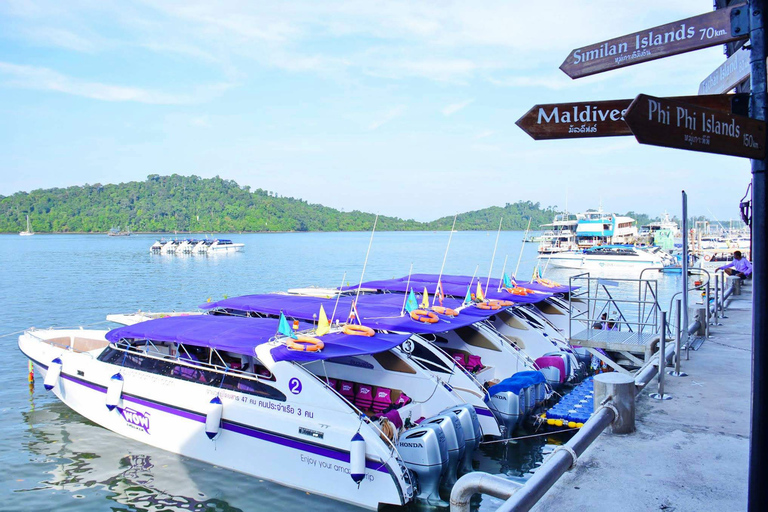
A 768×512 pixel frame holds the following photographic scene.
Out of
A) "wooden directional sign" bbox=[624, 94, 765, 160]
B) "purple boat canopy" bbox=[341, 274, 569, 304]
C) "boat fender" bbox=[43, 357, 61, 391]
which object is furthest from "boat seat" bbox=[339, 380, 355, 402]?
"wooden directional sign" bbox=[624, 94, 765, 160]

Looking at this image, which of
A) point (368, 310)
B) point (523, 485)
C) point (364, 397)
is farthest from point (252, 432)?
point (523, 485)

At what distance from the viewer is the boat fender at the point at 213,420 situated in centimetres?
1109

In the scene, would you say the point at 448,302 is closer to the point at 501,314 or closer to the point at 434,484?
the point at 501,314

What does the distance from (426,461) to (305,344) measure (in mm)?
3103

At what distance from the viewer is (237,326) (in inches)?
502

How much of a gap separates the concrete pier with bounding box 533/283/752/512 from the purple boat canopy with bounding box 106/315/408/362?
18.2ft

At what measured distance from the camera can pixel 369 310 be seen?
15727 mm

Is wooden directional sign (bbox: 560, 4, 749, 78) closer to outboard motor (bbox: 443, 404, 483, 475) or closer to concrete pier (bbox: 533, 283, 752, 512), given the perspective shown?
concrete pier (bbox: 533, 283, 752, 512)

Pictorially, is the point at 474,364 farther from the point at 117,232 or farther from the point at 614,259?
the point at 117,232

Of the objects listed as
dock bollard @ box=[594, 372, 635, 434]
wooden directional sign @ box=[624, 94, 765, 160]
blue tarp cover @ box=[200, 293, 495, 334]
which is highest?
wooden directional sign @ box=[624, 94, 765, 160]

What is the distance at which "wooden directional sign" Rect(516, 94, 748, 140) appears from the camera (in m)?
3.90

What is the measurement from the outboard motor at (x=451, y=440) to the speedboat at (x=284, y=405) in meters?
0.03

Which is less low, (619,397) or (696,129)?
(696,129)

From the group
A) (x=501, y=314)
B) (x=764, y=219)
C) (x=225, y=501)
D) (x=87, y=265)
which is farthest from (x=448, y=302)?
(x=87, y=265)
